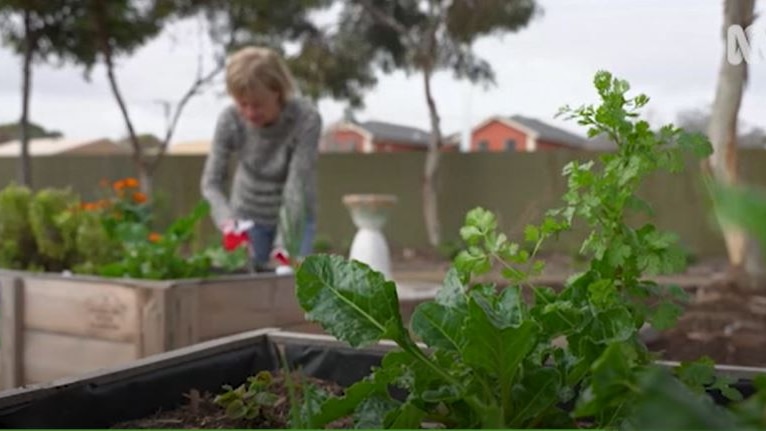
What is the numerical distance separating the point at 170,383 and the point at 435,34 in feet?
32.5

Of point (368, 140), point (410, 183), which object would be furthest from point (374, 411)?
point (368, 140)

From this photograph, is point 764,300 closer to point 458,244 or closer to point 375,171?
point 458,244

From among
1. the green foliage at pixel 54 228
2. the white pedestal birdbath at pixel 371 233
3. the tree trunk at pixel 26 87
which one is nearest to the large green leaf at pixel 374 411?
the green foliage at pixel 54 228

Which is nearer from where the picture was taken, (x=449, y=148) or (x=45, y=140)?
(x=449, y=148)

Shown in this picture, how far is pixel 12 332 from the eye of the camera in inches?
88.1

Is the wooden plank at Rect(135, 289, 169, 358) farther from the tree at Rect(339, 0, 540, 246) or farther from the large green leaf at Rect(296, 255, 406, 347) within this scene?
the tree at Rect(339, 0, 540, 246)

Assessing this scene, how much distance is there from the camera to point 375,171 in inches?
458

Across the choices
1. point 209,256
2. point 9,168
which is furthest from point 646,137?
point 9,168

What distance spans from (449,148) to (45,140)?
607 centimetres

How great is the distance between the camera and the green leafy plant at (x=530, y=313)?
2.28 feet

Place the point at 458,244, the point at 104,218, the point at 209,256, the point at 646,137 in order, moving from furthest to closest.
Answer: the point at 458,244 < the point at 104,218 < the point at 209,256 < the point at 646,137

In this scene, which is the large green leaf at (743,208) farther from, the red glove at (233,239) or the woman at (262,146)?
the woman at (262,146)

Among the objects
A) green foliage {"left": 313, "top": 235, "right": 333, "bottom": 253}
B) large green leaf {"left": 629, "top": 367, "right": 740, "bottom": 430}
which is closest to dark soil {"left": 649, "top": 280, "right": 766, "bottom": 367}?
large green leaf {"left": 629, "top": 367, "right": 740, "bottom": 430}

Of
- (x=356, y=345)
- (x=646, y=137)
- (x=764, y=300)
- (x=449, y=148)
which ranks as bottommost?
(x=764, y=300)
